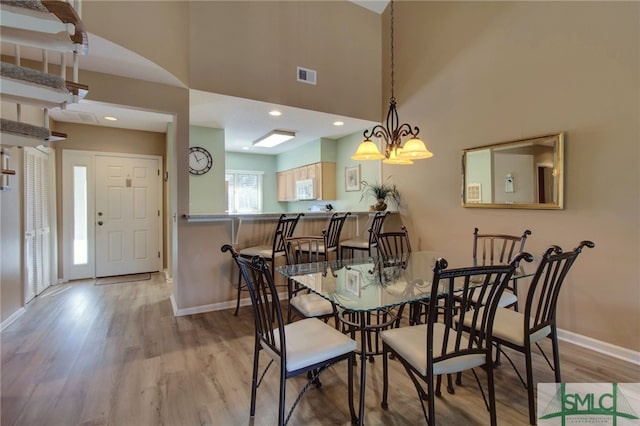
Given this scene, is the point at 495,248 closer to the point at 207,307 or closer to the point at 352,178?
the point at 352,178

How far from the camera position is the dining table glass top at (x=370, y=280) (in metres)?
1.69

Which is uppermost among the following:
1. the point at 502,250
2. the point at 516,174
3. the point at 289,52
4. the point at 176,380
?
the point at 289,52

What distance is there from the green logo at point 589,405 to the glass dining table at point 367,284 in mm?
748

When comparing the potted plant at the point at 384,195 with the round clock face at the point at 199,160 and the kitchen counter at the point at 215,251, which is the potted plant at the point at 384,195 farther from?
the round clock face at the point at 199,160

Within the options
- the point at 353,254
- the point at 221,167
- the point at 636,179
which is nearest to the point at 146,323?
the point at 353,254

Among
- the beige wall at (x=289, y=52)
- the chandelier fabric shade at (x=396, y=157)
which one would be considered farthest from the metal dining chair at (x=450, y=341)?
the beige wall at (x=289, y=52)

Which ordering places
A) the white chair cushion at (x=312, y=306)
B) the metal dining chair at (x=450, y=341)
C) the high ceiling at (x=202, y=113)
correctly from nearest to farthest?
the metal dining chair at (x=450, y=341)
the white chair cushion at (x=312, y=306)
the high ceiling at (x=202, y=113)

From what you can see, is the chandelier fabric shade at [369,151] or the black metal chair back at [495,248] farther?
the black metal chair back at [495,248]

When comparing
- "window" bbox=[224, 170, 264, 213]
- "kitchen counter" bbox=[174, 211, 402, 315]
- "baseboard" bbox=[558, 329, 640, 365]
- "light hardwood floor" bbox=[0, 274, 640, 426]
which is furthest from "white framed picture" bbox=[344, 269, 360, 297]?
"window" bbox=[224, 170, 264, 213]

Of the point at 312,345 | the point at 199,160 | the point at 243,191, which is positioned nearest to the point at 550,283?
the point at 312,345

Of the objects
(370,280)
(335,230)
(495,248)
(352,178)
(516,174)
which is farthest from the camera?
(352,178)

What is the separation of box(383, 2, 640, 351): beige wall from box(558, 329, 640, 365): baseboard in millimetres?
51

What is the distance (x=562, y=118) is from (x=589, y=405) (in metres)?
2.25

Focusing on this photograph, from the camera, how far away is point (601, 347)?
2502 mm
